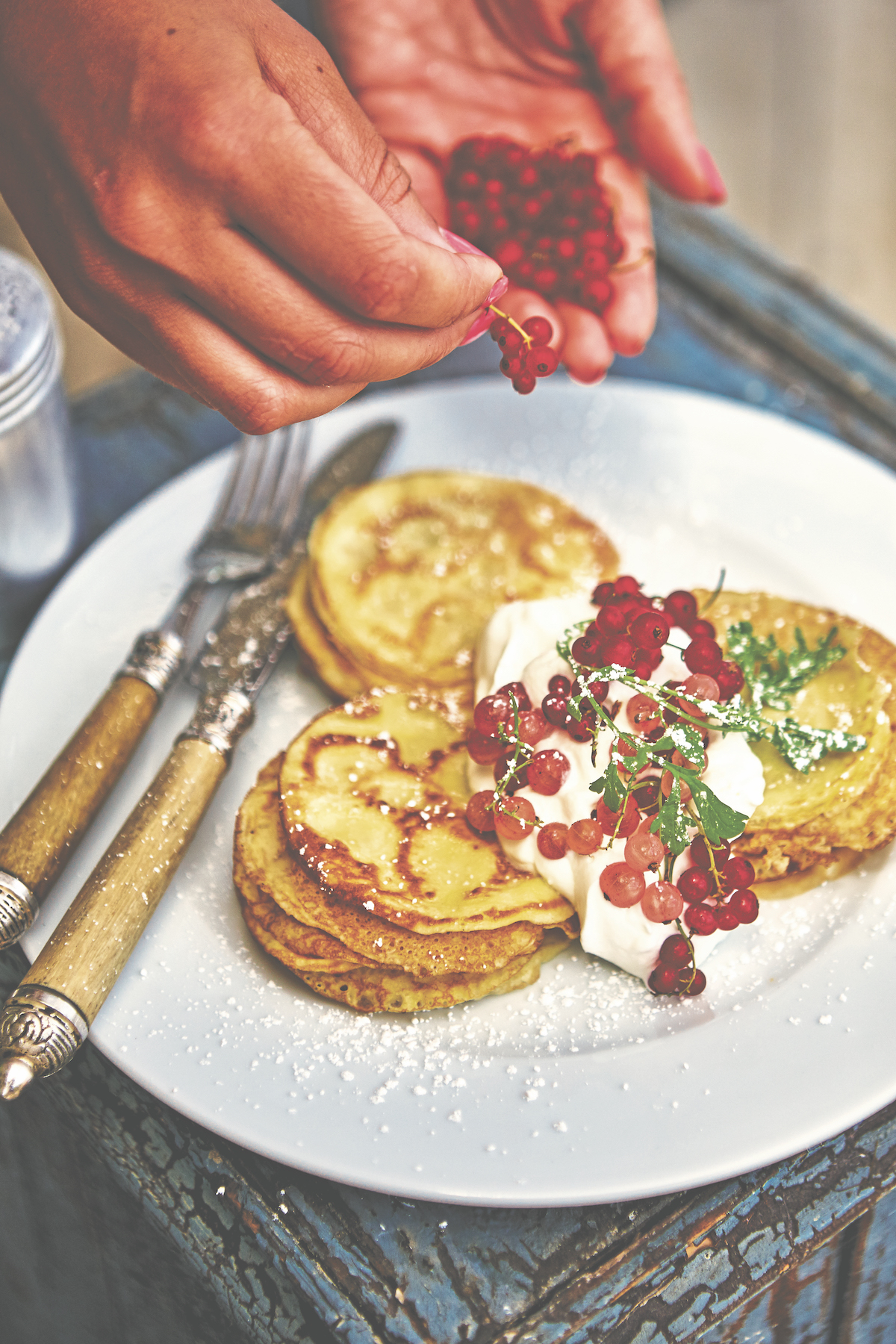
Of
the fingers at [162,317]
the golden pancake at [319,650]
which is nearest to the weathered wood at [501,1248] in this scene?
the golden pancake at [319,650]

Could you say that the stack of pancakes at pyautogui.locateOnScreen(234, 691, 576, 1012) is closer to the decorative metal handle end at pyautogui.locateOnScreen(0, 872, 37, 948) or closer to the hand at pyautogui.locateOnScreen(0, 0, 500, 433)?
the decorative metal handle end at pyautogui.locateOnScreen(0, 872, 37, 948)

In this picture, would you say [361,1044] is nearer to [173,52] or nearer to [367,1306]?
[367,1306]

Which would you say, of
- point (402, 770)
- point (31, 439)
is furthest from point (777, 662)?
point (31, 439)

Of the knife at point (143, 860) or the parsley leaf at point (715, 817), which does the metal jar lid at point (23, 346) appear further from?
the parsley leaf at point (715, 817)

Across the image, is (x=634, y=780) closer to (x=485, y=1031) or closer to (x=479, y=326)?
(x=485, y=1031)

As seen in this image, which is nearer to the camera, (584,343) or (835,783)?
(835,783)

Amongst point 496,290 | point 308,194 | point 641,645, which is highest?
point 308,194
